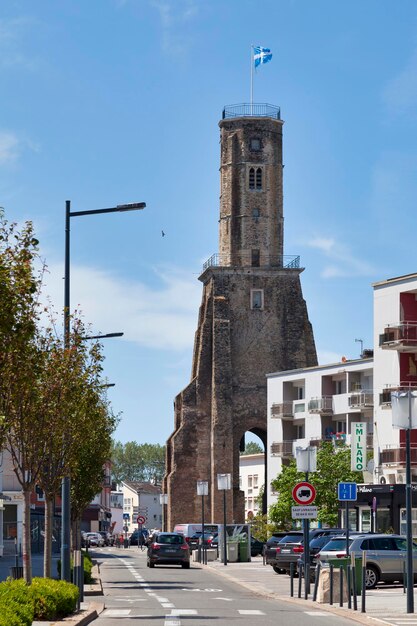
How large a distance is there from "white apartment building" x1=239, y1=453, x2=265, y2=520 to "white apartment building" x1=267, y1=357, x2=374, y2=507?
34.2 metres

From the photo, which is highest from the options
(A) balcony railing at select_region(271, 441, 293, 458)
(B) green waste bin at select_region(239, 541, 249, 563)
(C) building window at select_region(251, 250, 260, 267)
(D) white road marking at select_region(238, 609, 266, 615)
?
(C) building window at select_region(251, 250, 260, 267)

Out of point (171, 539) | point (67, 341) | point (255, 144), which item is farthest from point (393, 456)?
point (67, 341)

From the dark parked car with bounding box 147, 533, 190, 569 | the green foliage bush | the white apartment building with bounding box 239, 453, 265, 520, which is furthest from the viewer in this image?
the white apartment building with bounding box 239, 453, 265, 520

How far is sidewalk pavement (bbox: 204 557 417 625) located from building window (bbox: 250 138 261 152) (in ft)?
179

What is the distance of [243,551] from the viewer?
64.4m

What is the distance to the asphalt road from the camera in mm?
24312

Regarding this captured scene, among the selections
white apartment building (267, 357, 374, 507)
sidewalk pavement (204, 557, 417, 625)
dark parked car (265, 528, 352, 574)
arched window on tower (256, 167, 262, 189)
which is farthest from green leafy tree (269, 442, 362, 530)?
arched window on tower (256, 167, 262, 189)

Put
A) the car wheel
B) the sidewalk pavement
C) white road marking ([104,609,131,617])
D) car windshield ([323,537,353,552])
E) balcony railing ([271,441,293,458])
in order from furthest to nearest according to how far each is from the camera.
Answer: balcony railing ([271,441,293,458]) → car windshield ([323,537,353,552]) → the car wheel → white road marking ([104,609,131,617]) → the sidewalk pavement

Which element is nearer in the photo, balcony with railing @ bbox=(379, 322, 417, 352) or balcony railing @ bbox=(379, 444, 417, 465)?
balcony with railing @ bbox=(379, 322, 417, 352)

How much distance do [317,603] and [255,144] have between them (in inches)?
3126

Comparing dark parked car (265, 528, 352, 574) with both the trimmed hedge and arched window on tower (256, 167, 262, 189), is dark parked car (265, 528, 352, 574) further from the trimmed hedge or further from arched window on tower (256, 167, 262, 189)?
arched window on tower (256, 167, 262, 189)

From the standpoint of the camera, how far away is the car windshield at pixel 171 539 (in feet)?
186

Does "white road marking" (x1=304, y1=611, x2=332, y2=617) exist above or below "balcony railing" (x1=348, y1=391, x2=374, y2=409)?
below

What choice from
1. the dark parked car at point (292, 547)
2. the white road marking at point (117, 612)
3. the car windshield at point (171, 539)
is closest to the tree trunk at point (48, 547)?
the white road marking at point (117, 612)
